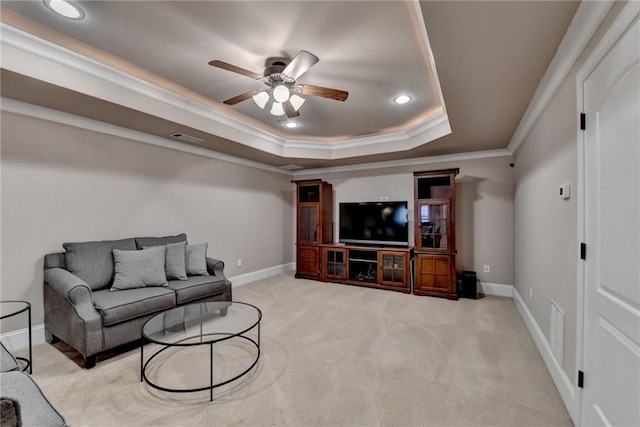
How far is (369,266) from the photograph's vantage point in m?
5.16

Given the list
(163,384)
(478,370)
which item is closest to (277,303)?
(163,384)

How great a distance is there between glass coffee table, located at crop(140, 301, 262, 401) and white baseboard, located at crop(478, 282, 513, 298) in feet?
11.7

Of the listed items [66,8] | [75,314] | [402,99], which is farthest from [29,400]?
[402,99]

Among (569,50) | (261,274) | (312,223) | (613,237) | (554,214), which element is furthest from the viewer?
(312,223)

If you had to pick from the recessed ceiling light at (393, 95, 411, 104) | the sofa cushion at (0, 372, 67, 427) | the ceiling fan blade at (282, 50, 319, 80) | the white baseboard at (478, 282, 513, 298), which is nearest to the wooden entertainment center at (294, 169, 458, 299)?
the white baseboard at (478, 282, 513, 298)

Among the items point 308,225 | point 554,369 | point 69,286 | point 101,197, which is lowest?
point 554,369

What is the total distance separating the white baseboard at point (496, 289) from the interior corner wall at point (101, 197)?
12.6ft

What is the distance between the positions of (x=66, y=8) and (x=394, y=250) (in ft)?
Answer: 14.7

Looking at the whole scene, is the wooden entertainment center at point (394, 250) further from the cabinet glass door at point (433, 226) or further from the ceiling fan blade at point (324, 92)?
the ceiling fan blade at point (324, 92)

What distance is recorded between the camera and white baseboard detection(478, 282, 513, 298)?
442cm

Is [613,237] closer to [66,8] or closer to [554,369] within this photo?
[554,369]

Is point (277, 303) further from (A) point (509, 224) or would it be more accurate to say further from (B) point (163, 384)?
(A) point (509, 224)

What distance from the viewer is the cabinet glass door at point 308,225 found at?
18.5 ft

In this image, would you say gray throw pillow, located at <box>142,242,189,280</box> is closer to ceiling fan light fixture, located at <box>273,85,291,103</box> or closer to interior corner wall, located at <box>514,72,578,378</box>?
ceiling fan light fixture, located at <box>273,85,291,103</box>
